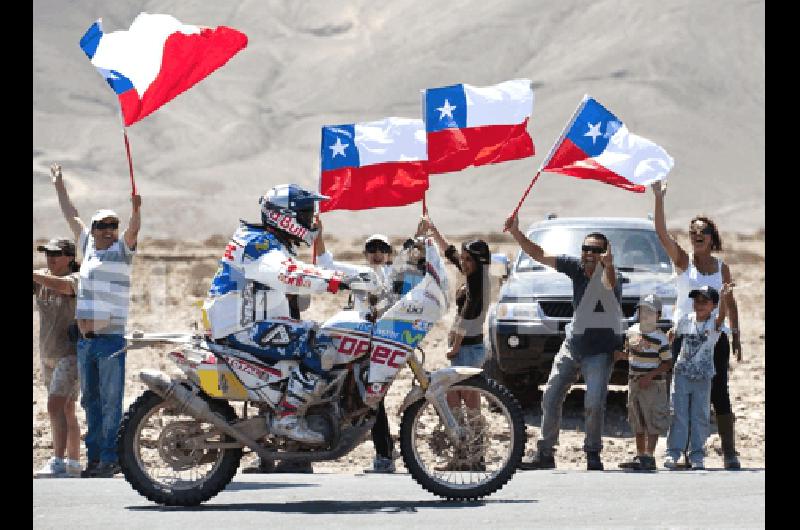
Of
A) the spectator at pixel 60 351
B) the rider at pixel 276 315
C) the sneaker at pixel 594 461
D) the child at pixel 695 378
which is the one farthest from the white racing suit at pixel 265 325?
the child at pixel 695 378

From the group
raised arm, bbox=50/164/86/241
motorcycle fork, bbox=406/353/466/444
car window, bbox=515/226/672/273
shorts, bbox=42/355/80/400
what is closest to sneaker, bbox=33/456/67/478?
shorts, bbox=42/355/80/400

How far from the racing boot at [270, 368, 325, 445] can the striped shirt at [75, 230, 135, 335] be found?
259 cm

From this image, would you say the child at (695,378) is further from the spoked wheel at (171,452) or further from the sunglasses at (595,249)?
the spoked wheel at (171,452)

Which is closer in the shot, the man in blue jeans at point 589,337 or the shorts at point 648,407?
the man in blue jeans at point 589,337

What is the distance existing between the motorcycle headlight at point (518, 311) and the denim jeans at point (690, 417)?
293 cm

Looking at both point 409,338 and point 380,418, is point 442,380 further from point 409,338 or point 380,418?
point 380,418

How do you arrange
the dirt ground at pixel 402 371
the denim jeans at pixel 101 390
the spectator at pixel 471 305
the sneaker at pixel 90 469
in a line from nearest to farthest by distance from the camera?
the sneaker at pixel 90 469
the denim jeans at pixel 101 390
the spectator at pixel 471 305
the dirt ground at pixel 402 371

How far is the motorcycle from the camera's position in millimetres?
9508

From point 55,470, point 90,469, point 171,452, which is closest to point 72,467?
point 55,470

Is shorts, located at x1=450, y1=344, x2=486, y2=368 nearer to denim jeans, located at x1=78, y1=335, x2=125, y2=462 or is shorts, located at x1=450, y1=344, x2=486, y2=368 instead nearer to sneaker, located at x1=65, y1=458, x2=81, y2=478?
denim jeans, located at x1=78, y1=335, x2=125, y2=462

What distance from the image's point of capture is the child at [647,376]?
12430 mm

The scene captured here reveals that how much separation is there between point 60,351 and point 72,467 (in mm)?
871

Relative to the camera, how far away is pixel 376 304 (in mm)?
9312

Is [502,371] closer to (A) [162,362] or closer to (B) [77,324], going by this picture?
(B) [77,324]
